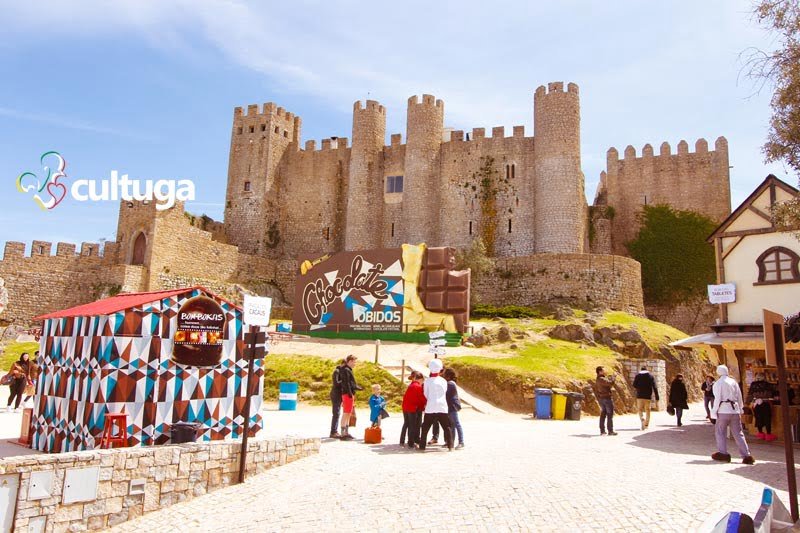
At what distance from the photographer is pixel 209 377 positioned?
10914 mm

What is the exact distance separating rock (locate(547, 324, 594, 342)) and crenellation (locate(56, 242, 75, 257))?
24.8 meters

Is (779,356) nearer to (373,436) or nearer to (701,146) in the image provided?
(373,436)

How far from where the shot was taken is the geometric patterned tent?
9.93m

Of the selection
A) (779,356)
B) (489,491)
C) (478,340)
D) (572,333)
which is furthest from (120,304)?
(572,333)

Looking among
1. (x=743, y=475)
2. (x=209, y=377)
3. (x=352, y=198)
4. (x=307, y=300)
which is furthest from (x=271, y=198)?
(x=743, y=475)

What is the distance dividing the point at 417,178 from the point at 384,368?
23.3 m

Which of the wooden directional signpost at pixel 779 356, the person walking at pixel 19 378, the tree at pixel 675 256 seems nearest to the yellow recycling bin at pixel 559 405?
the wooden directional signpost at pixel 779 356

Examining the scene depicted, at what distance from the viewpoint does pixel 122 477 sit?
8.41 metres

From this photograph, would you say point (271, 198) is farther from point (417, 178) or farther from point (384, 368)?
point (384, 368)

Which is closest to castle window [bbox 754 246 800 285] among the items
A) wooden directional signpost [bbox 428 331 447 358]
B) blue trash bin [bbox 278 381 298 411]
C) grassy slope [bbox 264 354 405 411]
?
wooden directional signpost [bbox 428 331 447 358]

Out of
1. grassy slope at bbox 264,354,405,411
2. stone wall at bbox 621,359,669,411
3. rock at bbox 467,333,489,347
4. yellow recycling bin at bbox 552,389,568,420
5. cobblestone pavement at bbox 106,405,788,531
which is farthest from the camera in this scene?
rock at bbox 467,333,489,347

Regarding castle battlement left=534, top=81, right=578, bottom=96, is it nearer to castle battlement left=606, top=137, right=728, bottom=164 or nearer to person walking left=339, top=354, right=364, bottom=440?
castle battlement left=606, top=137, right=728, bottom=164

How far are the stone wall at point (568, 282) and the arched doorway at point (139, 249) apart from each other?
18.9 m

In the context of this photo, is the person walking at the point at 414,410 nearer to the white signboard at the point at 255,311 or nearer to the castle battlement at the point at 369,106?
the white signboard at the point at 255,311
